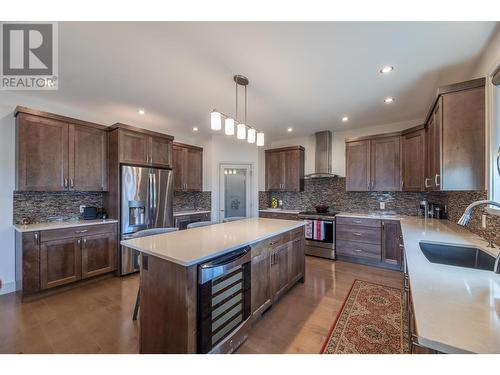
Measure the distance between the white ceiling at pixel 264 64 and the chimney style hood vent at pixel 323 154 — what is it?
1.18 meters

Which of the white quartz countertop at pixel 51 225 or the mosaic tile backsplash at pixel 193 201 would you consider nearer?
the white quartz countertop at pixel 51 225

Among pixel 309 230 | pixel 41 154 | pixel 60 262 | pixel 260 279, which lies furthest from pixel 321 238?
pixel 41 154

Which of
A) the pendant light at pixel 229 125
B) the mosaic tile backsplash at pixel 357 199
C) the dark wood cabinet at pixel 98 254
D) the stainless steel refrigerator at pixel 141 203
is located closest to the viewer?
the pendant light at pixel 229 125

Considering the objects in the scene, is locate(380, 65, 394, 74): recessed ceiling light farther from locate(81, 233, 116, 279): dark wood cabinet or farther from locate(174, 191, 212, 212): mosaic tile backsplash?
locate(81, 233, 116, 279): dark wood cabinet

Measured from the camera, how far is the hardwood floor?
1.78 metres

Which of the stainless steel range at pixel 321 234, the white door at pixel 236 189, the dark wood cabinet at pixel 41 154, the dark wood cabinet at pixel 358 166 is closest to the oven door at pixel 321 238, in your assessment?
the stainless steel range at pixel 321 234

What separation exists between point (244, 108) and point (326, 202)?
2.85 m

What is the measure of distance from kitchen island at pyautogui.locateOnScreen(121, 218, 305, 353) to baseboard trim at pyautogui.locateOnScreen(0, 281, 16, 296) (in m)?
2.45

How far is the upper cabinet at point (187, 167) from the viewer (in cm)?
464

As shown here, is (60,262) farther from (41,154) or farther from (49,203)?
(41,154)

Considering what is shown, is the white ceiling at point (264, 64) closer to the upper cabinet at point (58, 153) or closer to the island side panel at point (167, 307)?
the upper cabinet at point (58, 153)

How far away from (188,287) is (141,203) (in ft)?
8.30
